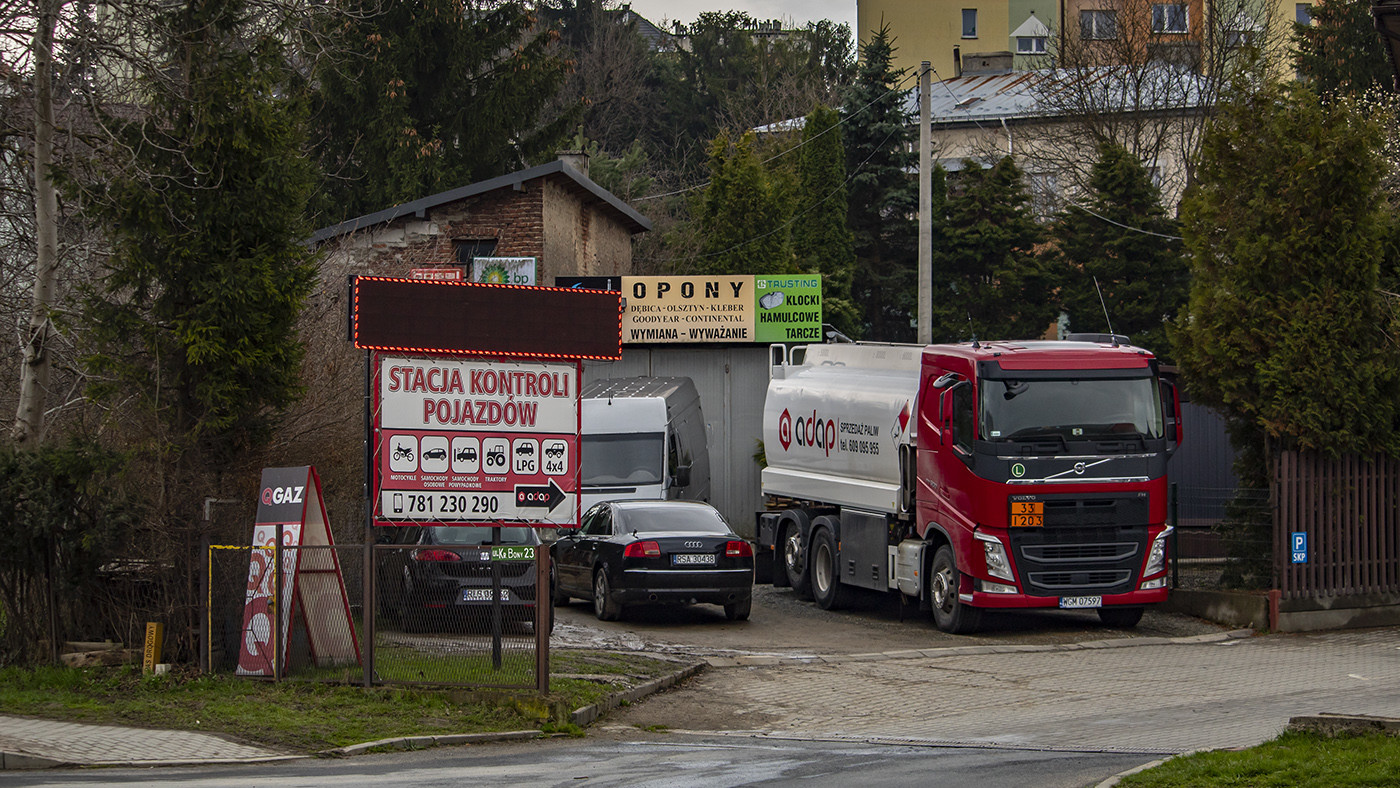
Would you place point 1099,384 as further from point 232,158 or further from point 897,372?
point 232,158

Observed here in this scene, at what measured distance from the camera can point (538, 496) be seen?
14.3m

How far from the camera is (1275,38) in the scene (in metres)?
49.3

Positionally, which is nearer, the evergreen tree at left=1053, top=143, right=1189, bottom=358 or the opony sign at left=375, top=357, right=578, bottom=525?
the opony sign at left=375, top=357, right=578, bottom=525

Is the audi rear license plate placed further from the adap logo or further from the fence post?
the fence post

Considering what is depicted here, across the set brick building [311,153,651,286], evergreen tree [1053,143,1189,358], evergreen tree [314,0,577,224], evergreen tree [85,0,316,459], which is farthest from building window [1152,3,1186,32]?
evergreen tree [85,0,316,459]

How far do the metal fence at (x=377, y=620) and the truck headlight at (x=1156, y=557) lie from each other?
7.88 meters

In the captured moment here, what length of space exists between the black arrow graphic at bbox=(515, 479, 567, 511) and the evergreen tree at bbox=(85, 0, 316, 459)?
2.67 meters

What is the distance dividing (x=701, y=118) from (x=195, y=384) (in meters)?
55.3

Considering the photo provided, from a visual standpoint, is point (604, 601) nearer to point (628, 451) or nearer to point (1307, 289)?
A: point (628, 451)

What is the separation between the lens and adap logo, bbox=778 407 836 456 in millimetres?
20906

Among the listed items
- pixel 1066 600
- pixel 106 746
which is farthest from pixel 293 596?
pixel 1066 600

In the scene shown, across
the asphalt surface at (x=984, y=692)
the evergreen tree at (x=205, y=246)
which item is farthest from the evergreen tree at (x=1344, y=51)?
the evergreen tree at (x=205, y=246)

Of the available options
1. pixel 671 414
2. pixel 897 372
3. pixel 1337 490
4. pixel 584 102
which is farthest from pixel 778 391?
pixel 584 102

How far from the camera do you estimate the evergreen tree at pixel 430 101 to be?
129ft
